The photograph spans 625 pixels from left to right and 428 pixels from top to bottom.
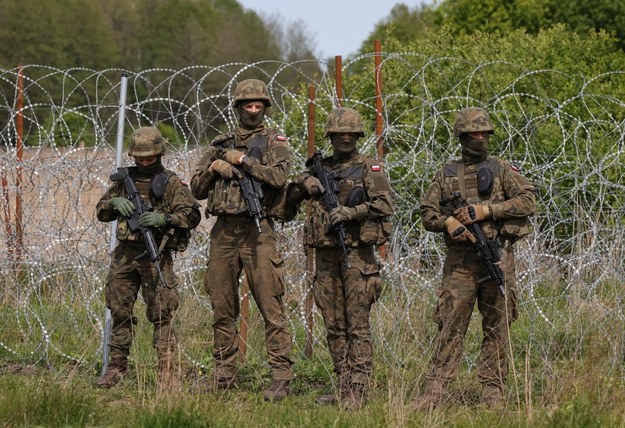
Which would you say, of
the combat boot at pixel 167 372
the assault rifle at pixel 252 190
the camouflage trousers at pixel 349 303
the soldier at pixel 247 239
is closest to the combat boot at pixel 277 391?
the soldier at pixel 247 239

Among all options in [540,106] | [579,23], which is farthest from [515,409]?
[579,23]

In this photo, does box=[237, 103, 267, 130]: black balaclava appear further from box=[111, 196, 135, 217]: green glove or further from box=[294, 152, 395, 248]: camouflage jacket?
box=[111, 196, 135, 217]: green glove

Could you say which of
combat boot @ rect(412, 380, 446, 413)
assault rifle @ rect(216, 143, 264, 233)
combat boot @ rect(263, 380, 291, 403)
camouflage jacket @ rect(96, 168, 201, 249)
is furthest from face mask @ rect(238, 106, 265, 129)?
combat boot @ rect(412, 380, 446, 413)

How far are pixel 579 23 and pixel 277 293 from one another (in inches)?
796

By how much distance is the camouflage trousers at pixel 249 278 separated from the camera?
6867 mm

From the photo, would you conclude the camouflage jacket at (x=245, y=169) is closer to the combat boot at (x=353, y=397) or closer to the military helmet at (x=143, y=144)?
the military helmet at (x=143, y=144)

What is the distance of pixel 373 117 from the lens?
12.1 m

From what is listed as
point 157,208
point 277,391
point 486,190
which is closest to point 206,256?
point 157,208

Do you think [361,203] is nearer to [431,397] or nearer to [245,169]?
[245,169]

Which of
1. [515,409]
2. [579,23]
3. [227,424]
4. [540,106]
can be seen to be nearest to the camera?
[227,424]

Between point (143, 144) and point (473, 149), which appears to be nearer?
point (473, 149)

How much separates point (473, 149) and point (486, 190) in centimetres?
26

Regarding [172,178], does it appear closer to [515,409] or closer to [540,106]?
[515,409]

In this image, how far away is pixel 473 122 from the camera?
6.53 meters
